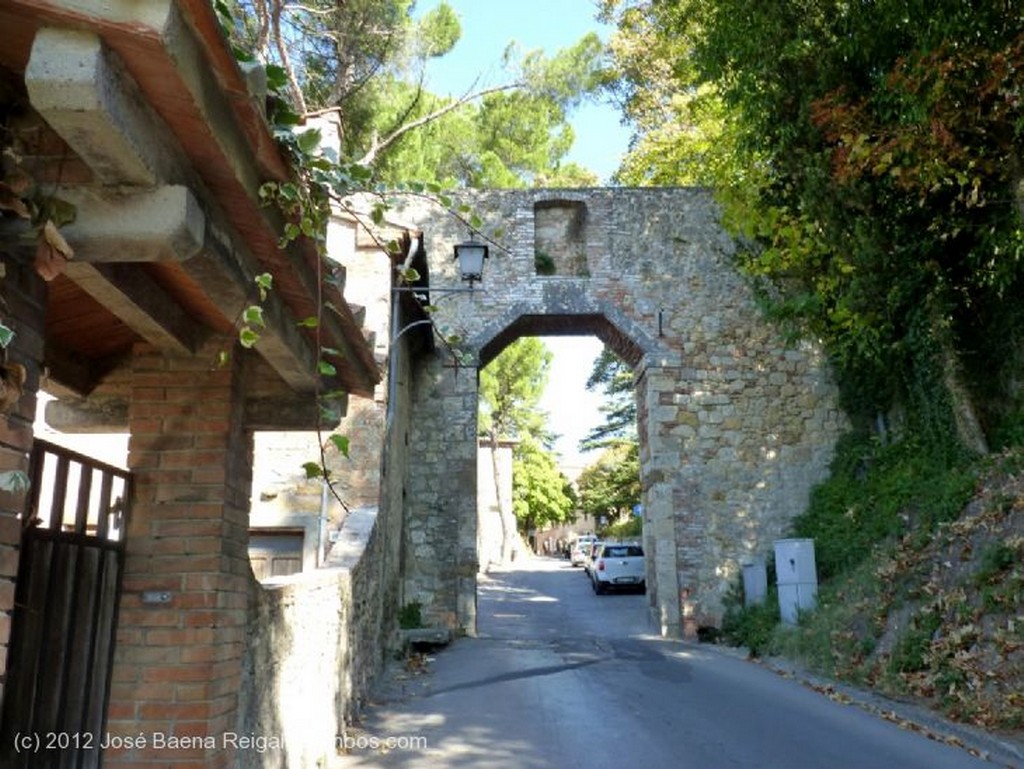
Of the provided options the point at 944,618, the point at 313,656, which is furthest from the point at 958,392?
the point at 313,656

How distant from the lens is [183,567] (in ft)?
10.4

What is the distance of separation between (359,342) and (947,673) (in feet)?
18.9

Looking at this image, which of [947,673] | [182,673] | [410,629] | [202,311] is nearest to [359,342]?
[202,311]

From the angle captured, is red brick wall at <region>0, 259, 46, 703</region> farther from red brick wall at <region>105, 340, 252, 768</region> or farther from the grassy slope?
the grassy slope

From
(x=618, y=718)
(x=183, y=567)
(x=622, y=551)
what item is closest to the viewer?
(x=183, y=567)

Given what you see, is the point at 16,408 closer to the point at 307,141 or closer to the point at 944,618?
the point at 307,141

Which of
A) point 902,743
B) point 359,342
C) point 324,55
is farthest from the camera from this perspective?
point 324,55

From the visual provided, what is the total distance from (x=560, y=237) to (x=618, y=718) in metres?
8.74

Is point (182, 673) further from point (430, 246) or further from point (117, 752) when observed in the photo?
point (430, 246)

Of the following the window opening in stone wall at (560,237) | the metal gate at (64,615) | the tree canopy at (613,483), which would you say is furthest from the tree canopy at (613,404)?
the metal gate at (64,615)

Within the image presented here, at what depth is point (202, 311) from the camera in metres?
3.17

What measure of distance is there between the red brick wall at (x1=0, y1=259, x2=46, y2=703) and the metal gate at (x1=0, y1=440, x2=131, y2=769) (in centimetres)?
67

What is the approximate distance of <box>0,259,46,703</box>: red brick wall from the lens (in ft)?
5.92

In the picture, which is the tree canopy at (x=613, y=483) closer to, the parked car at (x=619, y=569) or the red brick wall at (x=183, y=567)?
the parked car at (x=619, y=569)
